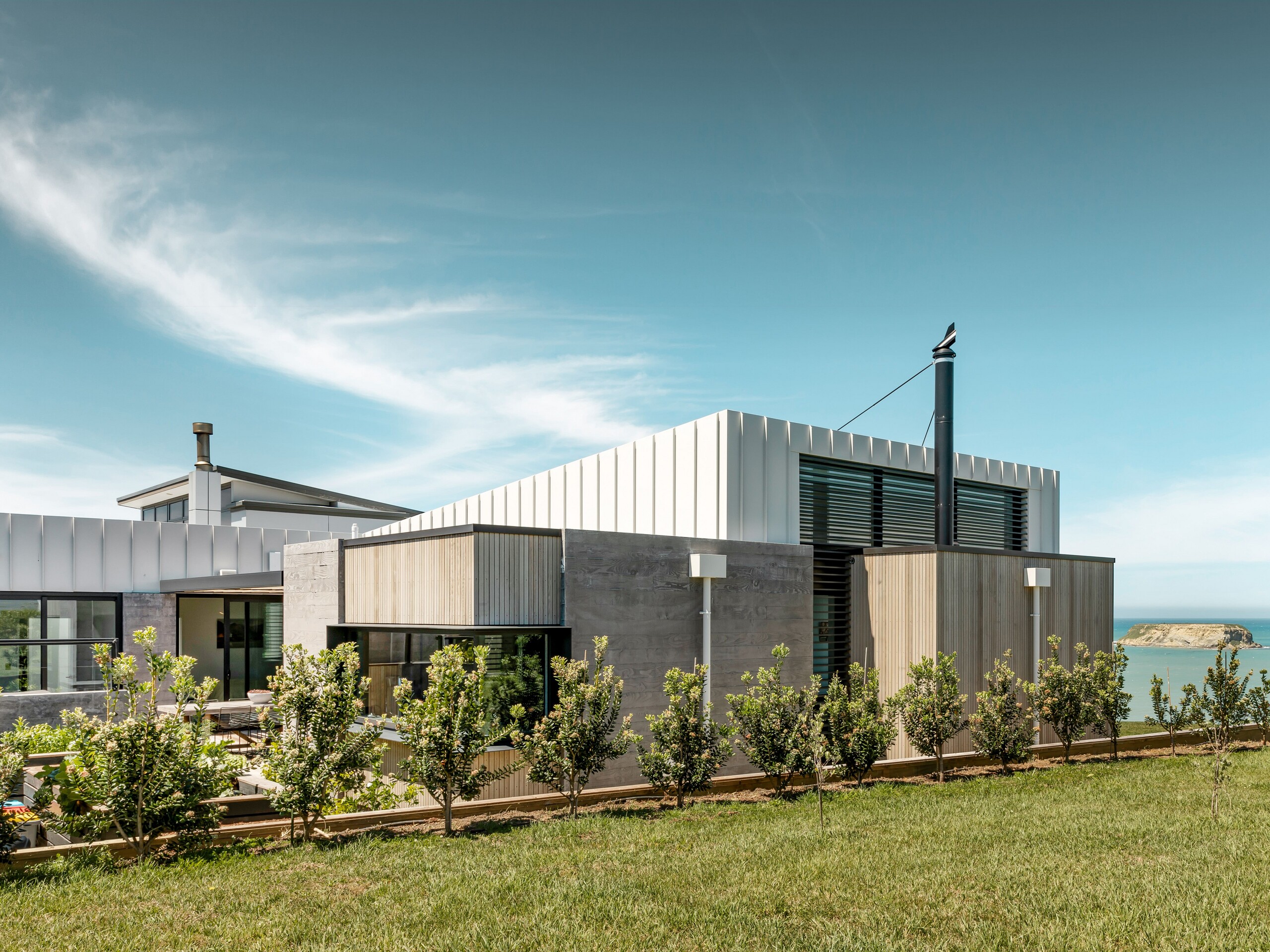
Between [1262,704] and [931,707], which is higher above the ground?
[931,707]

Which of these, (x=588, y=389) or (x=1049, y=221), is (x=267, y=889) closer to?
(x=588, y=389)

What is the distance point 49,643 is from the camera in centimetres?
1822

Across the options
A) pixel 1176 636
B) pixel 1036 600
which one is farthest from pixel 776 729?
pixel 1176 636

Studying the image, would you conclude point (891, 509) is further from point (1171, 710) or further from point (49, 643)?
point (49, 643)

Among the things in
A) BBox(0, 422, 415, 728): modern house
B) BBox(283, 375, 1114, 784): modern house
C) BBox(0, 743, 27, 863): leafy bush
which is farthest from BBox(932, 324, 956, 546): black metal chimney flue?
BBox(0, 743, 27, 863): leafy bush

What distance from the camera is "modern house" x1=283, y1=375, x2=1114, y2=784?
38.8 feet

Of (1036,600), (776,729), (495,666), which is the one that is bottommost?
(776,729)

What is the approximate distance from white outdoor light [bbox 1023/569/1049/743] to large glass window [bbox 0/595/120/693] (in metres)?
18.5

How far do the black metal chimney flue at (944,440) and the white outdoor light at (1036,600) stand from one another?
1580 mm

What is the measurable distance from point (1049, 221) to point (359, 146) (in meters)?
13.2

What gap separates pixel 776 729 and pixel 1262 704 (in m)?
11.4

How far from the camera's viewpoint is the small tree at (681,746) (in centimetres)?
1076

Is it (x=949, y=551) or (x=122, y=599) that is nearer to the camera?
(x=949, y=551)

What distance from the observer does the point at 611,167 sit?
16.4 m
